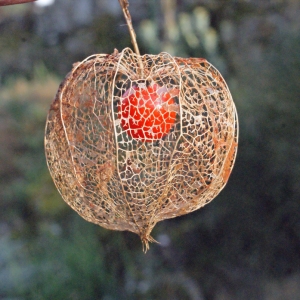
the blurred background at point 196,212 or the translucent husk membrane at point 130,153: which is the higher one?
the translucent husk membrane at point 130,153

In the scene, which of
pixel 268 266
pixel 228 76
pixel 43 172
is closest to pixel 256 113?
pixel 228 76

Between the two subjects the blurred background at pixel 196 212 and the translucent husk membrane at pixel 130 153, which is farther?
the blurred background at pixel 196 212

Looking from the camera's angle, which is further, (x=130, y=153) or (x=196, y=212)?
(x=196, y=212)

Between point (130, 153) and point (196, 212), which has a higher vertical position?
point (130, 153)

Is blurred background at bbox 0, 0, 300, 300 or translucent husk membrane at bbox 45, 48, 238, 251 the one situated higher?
translucent husk membrane at bbox 45, 48, 238, 251

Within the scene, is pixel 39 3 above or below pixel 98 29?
above

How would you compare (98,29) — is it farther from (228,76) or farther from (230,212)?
(230,212)

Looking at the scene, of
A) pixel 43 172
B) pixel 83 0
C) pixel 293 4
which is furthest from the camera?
pixel 83 0

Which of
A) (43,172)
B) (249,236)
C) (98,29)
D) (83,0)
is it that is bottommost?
(249,236)
